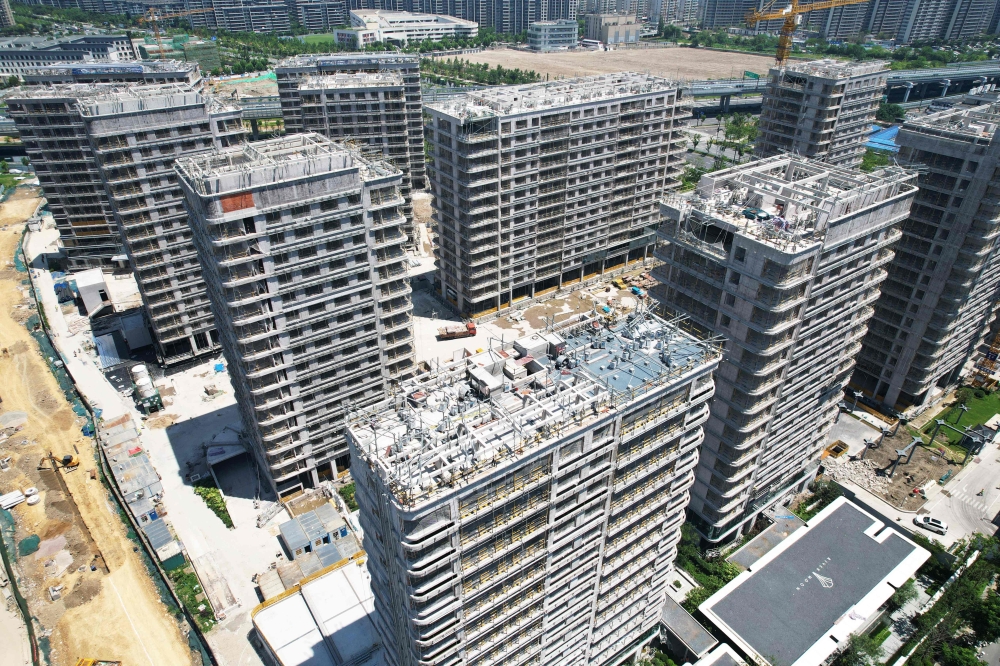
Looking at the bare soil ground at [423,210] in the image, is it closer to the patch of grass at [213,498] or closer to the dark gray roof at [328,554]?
the patch of grass at [213,498]

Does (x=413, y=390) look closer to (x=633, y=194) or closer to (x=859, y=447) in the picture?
(x=859, y=447)

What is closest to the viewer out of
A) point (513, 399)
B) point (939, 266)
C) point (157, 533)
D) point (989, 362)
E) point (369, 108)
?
point (513, 399)

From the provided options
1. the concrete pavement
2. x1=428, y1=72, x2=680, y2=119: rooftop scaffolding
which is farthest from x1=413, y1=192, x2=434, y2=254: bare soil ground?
the concrete pavement

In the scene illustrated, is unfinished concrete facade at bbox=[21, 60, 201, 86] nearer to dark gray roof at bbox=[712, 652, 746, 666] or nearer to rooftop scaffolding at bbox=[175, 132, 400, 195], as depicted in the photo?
rooftop scaffolding at bbox=[175, 132, 400, 195]

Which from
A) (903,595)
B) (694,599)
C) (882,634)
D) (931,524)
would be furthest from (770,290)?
(931,524)

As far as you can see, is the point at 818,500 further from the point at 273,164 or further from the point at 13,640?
the point at 13,640

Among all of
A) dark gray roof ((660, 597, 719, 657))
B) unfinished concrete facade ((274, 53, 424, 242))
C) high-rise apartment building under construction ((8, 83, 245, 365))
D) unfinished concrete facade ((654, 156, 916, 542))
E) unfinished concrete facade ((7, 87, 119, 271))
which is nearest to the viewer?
unfinished concrete facade ((654, 156, 916, 542))
